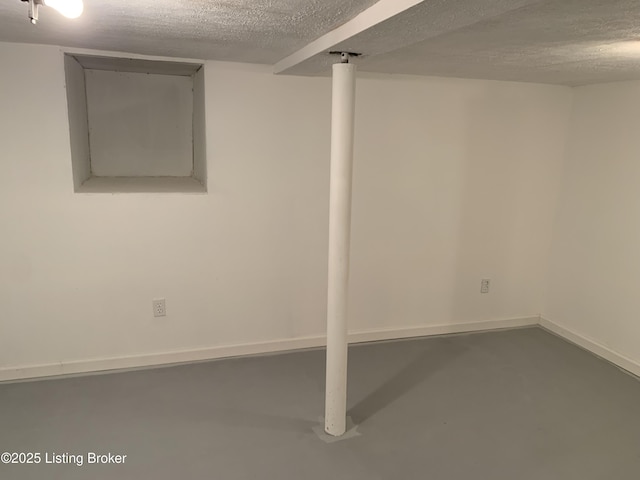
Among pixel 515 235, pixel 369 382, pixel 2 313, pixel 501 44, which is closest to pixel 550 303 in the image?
pixel 515 235

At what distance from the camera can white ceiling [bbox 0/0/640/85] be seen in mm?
1503

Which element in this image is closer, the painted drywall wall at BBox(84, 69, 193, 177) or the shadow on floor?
the shadow on floor

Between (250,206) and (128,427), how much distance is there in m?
1.43

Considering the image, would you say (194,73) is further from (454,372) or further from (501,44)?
(454,372)

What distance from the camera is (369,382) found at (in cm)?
294

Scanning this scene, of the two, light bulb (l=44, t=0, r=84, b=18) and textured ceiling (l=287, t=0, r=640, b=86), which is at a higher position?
textured ceiling (l=287, t=0, r=640, b=86)

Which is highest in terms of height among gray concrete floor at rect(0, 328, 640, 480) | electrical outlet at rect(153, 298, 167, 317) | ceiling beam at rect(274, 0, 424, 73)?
ceiling beam at rect(274, 0, 424, 73)

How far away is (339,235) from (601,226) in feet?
7.22

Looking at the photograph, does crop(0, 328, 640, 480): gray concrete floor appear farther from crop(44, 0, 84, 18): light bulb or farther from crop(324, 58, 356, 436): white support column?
crop(44, 0, 84, 18): light bulb

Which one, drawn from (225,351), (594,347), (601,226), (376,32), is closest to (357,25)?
(376,32)

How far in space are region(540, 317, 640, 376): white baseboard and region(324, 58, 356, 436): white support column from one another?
6.64 ft

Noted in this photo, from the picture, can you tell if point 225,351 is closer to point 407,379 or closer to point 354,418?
point 354,418

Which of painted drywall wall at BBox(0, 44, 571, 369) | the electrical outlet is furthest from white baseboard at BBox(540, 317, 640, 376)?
the electrical outlet

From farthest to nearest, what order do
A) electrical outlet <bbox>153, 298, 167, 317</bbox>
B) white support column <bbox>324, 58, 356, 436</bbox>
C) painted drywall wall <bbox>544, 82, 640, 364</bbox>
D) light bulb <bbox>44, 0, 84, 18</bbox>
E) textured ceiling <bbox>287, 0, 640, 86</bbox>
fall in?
painted drywall wall <bbox>544, 82, 640, 364</bbox> → electrical outlet <bbox>153, 298, 167, 317</bbox> → white support column <bbox>324, 58, 356, 436</bbox> → textured ceiling <bbox>287, 0, 640, 86</bbox> → light bulb <bbox>44, 0, 84, 18</bbox>
